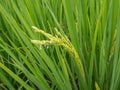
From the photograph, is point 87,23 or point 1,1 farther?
point 1,1

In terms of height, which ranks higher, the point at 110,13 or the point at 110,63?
the point at 110,13

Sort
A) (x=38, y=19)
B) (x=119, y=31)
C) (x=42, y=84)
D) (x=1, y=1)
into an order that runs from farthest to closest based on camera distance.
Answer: (x=1, y=1)
(x=38, y=19)
(x=42, y=84)
(x=119, y=31)

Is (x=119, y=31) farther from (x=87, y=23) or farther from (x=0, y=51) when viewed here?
(x=0, y=51)

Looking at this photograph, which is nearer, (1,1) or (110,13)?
(110,13)

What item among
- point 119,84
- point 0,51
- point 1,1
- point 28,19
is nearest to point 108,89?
point 119,84

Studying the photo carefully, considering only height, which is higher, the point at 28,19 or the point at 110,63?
the point at 28,19

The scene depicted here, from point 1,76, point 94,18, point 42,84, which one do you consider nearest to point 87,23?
point 94,18

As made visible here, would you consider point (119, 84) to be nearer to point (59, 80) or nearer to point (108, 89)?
point (108, 89)

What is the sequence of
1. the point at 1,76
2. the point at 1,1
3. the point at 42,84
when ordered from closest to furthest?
the point at 42,84 → the point at 1,76 → the point at 1,1

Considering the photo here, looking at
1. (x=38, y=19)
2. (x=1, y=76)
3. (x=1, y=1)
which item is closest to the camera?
(x=1, y=76)
